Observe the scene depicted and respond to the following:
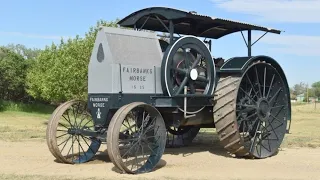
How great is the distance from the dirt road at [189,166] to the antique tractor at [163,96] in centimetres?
35

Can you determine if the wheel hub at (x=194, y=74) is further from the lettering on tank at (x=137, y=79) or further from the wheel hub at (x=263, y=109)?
the wheel hub at (x=263, y=109)

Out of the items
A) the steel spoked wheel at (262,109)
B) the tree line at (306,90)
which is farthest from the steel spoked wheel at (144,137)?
the tree line at (306,90)

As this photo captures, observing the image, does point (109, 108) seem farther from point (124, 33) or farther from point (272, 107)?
point (272, 107)

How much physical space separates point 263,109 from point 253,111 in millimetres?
292

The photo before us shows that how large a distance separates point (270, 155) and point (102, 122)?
4.37 m

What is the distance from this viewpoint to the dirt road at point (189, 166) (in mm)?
8266

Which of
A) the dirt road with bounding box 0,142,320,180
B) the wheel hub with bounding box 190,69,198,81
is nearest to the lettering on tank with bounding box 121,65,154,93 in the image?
the wheel hub with bounding box 190,69,198,81

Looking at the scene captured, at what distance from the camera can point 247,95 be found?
11102mm

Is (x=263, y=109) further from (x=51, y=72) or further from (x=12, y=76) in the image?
(x=12, y=76)

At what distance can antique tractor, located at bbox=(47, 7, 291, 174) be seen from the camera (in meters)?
9.11

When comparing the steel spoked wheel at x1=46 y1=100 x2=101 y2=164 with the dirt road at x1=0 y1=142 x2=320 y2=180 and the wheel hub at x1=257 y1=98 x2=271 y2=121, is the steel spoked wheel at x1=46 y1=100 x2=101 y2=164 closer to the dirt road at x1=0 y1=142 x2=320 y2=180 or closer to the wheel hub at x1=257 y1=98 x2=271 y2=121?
the dirt road at x1=0 y1=142 x2=320 y2=180

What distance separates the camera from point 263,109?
1130cm

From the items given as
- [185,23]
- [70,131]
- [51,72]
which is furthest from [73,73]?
[70,131]

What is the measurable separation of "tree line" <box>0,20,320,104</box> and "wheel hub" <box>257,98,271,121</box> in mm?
15255
